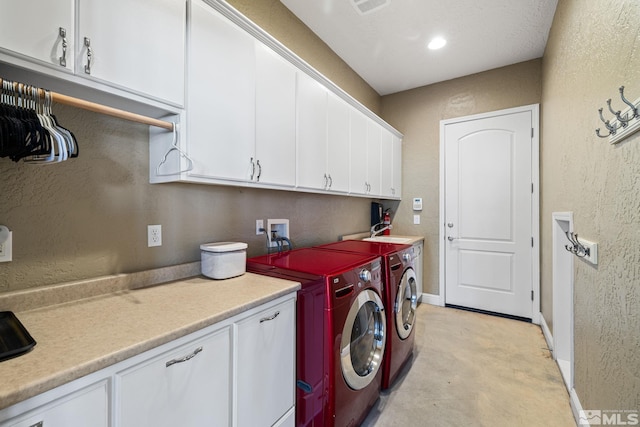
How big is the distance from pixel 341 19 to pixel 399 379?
3023mm

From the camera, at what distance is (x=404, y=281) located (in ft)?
6.95

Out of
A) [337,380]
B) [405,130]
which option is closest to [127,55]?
[337,380]

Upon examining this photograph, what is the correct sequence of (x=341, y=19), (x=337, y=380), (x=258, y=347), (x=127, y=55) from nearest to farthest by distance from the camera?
(x=127, y=55)
(x=258, y=347)
(x=337, y=380)
(x=341, y=19)

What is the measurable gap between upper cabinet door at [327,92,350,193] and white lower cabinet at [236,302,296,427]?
132 cm

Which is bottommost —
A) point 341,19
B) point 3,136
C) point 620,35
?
point 3,136

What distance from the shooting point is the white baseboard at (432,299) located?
3.57m

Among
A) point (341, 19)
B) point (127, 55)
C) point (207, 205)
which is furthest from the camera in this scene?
point (341, 19)

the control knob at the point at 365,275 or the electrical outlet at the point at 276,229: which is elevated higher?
the electrical outlet at the point at 276,229

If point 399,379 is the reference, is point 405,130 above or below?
above

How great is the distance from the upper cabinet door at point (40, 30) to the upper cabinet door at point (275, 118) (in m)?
0.85

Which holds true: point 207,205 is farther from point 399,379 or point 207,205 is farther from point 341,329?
point 399,379

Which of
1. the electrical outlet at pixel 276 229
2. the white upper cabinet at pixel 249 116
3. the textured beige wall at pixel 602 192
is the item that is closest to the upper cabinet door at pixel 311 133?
the white upper cabinet at pixel 249 116

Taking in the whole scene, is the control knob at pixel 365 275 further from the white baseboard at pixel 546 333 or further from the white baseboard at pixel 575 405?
the white baseboard at pixel 546 333

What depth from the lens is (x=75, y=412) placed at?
2.23 feet
